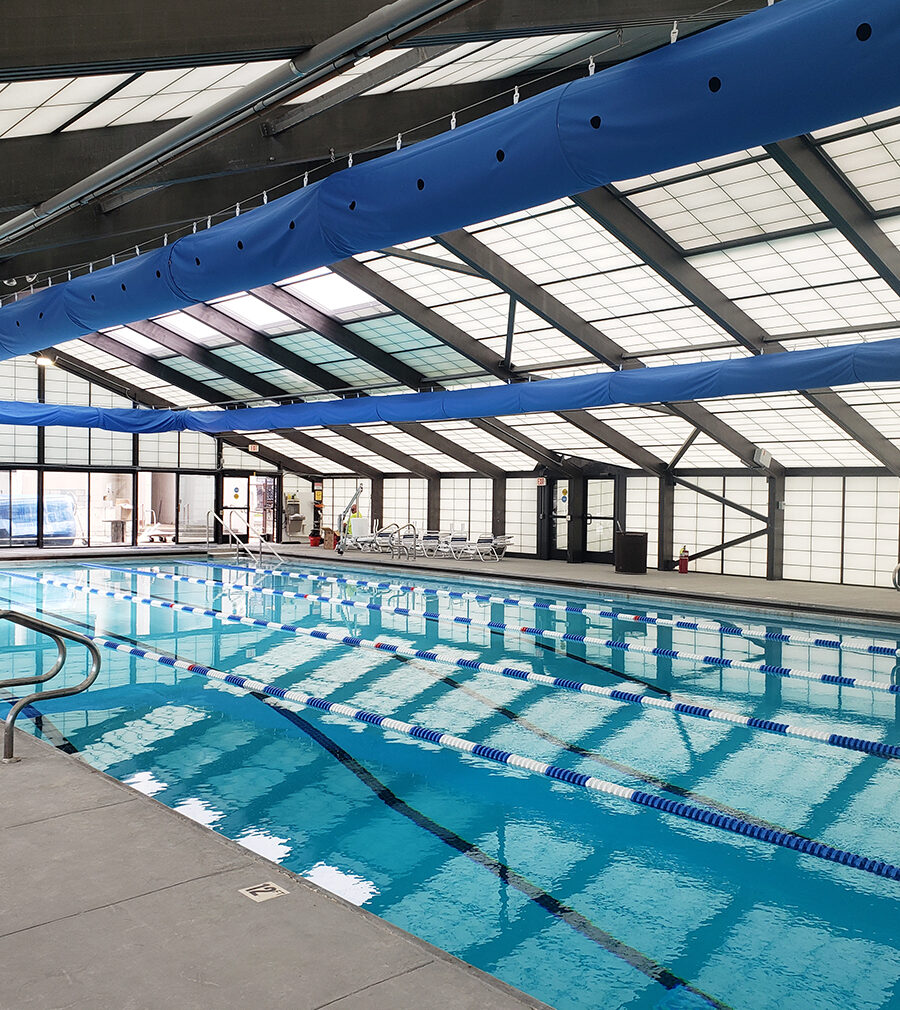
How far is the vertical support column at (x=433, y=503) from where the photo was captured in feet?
83.7

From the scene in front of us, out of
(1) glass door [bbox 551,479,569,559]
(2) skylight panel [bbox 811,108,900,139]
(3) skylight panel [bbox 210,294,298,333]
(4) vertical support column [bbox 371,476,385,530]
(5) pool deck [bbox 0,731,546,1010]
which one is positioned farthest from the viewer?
(4) vertical support column [bbox 371,476,385,530]

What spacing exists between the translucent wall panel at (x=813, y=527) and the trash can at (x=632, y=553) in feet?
9.85

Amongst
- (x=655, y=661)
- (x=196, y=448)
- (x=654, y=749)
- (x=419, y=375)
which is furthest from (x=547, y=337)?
(x=196, y=448)

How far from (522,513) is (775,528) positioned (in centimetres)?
720

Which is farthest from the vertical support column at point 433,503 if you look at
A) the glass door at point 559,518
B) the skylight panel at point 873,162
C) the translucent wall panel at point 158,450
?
the skylight panel at point 873,162

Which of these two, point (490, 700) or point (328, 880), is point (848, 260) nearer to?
point (490, 700)

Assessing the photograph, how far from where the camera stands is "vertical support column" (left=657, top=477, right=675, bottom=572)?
20031mm

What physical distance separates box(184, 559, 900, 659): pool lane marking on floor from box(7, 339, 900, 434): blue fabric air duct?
338cm

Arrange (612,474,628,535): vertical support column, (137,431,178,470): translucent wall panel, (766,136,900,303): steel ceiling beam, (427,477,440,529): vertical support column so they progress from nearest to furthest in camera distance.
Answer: (766,136,900,303): steel ceiling beam < (612,474,628,535): vertical support column < (137,431,178,470): translucent wall panel < (427,477,440,529): vertical support column

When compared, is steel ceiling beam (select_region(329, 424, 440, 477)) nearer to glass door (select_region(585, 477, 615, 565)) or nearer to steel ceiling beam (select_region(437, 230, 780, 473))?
glass door (select_region(585, 477, 615, 565))

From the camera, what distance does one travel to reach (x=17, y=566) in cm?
2039

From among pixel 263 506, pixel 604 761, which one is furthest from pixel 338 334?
pixel 263 506

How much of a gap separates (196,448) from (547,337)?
15.1 m

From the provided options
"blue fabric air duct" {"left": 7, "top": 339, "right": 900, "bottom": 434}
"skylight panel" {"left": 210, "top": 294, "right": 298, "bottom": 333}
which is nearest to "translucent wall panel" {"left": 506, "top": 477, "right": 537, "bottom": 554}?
"blue fabric air duct" {"left": 7, "top": 339, "right": 900, "bottom": 434}
